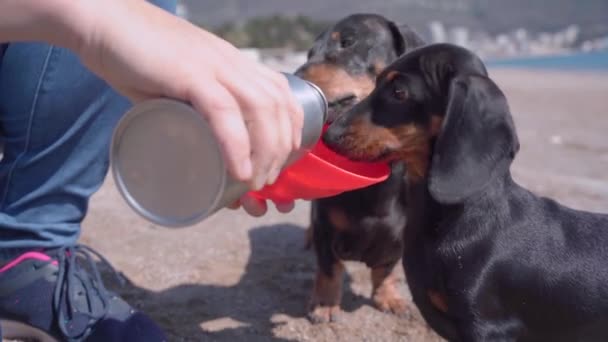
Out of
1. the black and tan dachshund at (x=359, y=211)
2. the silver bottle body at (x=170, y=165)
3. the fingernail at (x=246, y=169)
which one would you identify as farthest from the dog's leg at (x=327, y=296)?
the fingernail at (x=246, y=169)

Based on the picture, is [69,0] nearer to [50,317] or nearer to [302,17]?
[50,317]

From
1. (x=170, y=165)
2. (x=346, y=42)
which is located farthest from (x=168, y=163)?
(x=346, y=42)

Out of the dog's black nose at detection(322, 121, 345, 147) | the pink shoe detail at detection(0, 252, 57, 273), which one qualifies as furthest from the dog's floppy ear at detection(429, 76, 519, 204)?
the pink shoe detail at detection(0, 252, 57, 273)

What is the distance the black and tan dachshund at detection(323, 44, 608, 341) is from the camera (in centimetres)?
163

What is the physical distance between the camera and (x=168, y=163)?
936 millimetres

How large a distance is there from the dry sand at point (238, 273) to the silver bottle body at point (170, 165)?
110cm

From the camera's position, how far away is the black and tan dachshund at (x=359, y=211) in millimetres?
2256

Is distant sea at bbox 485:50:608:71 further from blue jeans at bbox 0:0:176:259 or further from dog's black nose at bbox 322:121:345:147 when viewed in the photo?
blue jeans at bbox 0:0:176:259

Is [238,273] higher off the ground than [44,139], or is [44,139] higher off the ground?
[44,139]

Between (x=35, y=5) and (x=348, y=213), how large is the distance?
146 centimetres

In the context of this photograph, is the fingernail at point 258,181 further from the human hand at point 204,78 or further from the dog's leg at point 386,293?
the dog's leg at point 386,293

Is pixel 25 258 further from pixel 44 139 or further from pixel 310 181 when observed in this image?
pixel 310 181

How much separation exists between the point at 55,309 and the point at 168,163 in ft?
3.48

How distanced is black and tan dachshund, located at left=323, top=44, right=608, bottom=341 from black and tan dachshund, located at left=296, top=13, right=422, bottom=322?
366 millimetres
